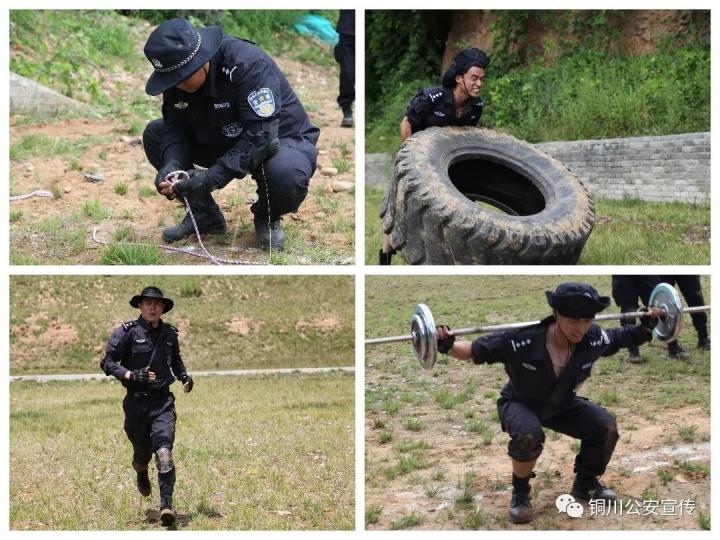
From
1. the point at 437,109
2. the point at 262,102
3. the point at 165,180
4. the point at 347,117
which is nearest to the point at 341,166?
the point at 347,117

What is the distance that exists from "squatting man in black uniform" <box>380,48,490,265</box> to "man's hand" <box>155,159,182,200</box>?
1.54 meters

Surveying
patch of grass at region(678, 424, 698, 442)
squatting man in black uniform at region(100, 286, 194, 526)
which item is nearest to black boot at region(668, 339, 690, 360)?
patch of grass at region(678, 424, 698, 442)

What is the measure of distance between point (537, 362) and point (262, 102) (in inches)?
88.8

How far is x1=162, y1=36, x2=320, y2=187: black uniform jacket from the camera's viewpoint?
16.8 feet

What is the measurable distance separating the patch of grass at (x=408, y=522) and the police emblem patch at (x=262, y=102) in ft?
8.18

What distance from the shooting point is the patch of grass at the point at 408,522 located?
4.46m

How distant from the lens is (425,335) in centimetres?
418

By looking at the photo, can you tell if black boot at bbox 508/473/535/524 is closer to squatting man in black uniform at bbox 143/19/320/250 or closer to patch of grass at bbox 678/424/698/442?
patch of grass at bbox 678/424/698/442

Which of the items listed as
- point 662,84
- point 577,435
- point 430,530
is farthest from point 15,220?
point 662,84

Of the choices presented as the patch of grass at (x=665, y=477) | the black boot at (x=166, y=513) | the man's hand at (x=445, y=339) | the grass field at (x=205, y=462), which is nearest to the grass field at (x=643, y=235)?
the grass field at (x=205, y=462)

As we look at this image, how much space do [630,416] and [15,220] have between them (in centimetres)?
470

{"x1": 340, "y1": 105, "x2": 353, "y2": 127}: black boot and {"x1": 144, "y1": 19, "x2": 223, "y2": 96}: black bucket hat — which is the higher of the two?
→ {"x1": 340, "y1": 105, "x2": 353, "y2": 127}: black boot

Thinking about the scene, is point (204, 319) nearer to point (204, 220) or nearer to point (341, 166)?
point (341, 166)

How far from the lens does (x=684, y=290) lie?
6.23m
